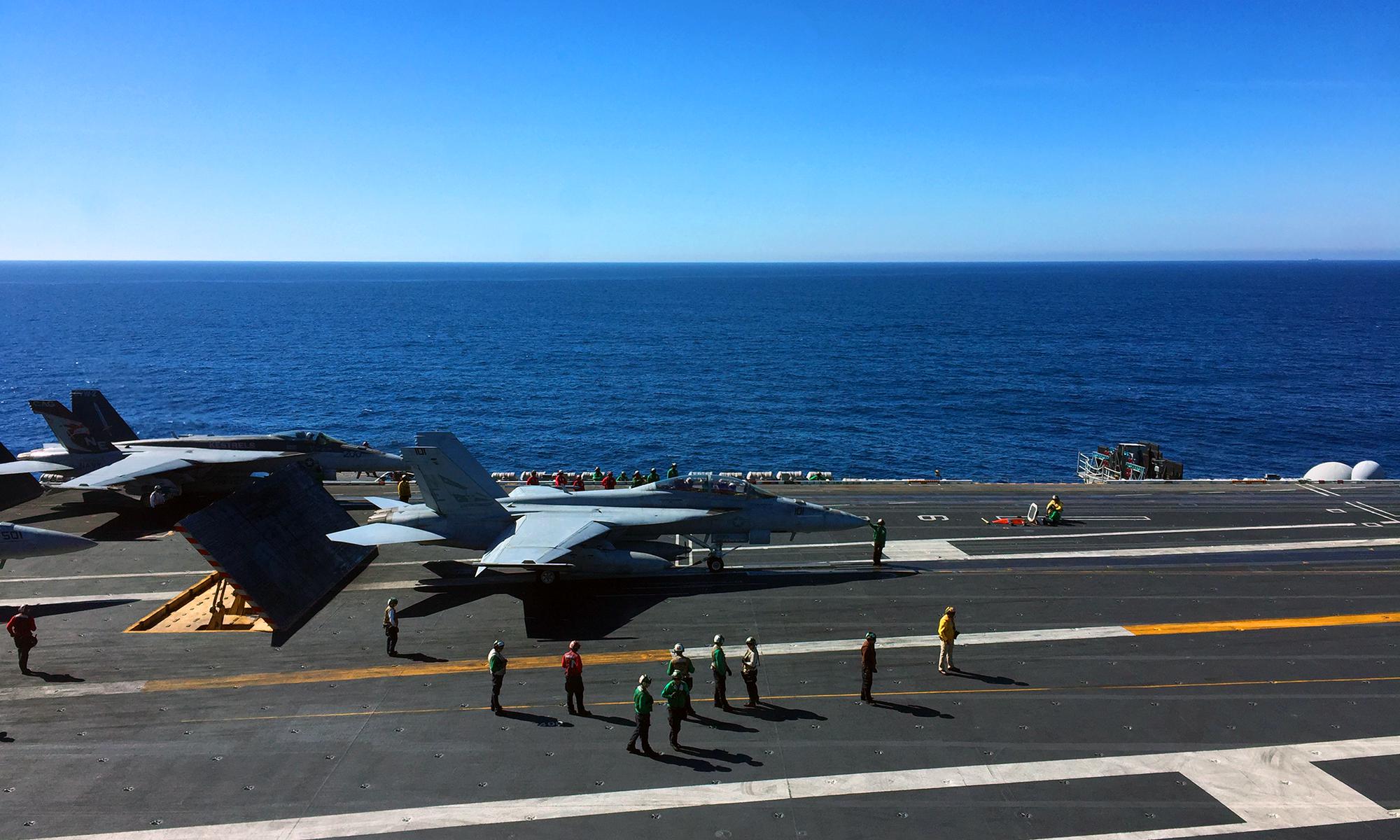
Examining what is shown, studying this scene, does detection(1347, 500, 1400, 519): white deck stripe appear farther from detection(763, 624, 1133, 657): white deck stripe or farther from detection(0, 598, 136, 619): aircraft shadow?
detection(0, 598, 136, 619): aircraft shadow

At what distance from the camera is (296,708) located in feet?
56.1

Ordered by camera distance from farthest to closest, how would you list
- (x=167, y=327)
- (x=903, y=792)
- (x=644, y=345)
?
(x=167, y=327) → (x=644, y=345) → (x=903, y=792)

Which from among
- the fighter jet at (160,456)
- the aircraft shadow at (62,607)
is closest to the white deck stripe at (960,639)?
the aircraft shadow at (62,607)

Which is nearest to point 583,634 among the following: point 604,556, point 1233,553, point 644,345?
point 604,556

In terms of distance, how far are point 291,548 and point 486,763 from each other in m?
12.7

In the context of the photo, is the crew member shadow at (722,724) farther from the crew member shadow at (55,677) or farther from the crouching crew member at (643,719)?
the crew member shadow at (55,677)

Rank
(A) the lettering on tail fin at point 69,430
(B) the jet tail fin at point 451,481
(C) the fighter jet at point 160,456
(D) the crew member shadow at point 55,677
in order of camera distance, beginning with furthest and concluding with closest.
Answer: (A) the lettering on tail fin at point 69,430
(C) the fighter jet at point 160,456
(B) the jet tail fin at point 451,481
(D) the crew member shadow at point 55,677

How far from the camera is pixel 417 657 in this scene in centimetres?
1984

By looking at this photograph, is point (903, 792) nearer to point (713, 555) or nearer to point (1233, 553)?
point (713, 555)

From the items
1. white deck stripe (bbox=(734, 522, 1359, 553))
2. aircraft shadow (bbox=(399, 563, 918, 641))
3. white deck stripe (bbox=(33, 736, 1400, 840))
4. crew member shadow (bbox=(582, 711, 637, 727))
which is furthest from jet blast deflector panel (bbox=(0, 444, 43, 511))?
crew member shadow (bbox=(582, 711, 637, 727))

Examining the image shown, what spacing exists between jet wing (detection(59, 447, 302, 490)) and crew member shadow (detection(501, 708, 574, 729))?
24994mm

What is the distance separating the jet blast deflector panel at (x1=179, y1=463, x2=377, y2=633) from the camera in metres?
21.1

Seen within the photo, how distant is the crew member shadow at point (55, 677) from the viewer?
1838 centimetres

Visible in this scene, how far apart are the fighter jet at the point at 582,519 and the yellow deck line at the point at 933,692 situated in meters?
6.78
